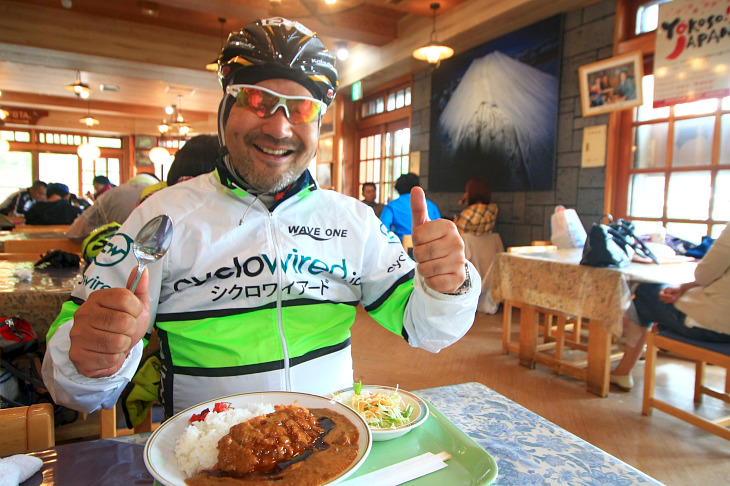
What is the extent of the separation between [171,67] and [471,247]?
5.34m

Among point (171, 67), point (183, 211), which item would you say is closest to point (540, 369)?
point (183, 211)

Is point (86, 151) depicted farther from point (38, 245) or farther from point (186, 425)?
point (186, 425)

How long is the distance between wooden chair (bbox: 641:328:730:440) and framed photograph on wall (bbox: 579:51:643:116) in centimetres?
226

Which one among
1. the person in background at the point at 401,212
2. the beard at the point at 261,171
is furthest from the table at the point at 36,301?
the person in background at the point at 401,212

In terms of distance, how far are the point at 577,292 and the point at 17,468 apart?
9.49ft

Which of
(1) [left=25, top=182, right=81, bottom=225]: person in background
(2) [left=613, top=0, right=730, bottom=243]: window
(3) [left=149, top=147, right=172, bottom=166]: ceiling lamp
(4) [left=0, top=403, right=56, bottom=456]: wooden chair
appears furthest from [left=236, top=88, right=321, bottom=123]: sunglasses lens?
(3) [left=149, top=147, right=172, bottom=166]: ceiling lamp

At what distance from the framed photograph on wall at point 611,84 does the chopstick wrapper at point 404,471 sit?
4.08m

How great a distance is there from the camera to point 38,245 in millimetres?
3414

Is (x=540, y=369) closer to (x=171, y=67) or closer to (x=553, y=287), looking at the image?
(x=553, y=287)

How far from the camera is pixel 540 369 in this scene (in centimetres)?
329

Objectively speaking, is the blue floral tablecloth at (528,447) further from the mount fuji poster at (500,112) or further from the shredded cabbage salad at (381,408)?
the mount fuji poster at (500,112)

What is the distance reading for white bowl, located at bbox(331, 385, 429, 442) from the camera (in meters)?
0.71

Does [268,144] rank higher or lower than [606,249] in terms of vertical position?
higher

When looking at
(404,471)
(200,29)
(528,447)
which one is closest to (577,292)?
(528,447)
